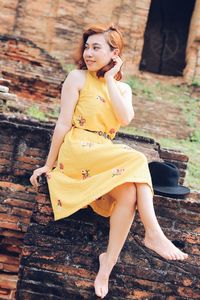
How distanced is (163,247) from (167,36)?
363 inches

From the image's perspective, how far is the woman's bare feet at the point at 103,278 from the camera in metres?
2.53

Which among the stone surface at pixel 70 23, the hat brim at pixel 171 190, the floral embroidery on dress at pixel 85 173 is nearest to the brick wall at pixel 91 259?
the hat brim at pixel 171 190

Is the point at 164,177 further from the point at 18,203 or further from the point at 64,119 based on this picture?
the point at 18,203

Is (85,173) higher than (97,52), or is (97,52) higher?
(97,52)

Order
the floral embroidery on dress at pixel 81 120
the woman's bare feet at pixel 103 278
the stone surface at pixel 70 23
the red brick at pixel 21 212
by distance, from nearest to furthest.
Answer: the woman's bare feet at pixel 103 278 < the floral embroidery on dress at pixel 81 120 < the red brick at pixel 21 212 < the stone surface at pixel 70 23

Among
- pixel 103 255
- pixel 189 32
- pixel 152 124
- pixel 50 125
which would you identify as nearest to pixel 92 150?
pixel 103 255

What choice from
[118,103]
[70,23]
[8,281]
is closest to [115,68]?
[118,103]

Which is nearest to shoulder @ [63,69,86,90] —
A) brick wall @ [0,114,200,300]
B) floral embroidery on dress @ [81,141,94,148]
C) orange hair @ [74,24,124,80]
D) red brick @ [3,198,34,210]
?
orange hair @ [74,24,124,80]

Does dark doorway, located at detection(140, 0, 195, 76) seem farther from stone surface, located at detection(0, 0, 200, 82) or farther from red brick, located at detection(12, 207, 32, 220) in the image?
red brick, located at detection(12, 207, 32, 220)

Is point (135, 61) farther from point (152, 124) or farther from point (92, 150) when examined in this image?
point (92, 150)

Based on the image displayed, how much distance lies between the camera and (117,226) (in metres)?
2.45

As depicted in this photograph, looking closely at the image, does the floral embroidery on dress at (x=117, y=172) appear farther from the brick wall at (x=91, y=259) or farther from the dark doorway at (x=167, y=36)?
the dark doorway at (x=167, y=36)

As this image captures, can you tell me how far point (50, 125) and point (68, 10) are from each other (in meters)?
6.12

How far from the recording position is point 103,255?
8.54 ft
